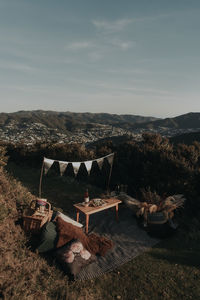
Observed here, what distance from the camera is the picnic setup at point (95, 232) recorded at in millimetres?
5145

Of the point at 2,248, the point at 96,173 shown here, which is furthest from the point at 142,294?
the point at 96,173

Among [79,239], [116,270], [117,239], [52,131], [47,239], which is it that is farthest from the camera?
[52,131]

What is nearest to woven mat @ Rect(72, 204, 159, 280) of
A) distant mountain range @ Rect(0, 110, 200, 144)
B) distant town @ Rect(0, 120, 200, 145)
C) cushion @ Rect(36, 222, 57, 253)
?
cushion @ Rect(36, 222, 57, 253)

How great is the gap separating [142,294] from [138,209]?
3.71 metres

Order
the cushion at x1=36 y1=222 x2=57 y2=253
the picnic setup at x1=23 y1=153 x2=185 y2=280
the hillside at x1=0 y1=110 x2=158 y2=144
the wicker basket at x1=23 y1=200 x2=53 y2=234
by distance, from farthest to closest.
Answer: the hillside at x1=0 y1=110 x2=158 y2=144 < the wicker basket at x1=23 y1=200 x2=53 y2=234 < the cushion at x1=36 y1=222 x2=57 y2=253 < the picnic setup at x1=23 y1=153 x2=185 y2=280

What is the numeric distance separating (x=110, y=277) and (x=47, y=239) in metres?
1.91

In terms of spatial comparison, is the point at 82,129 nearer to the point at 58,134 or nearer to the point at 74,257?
the point at 58,134

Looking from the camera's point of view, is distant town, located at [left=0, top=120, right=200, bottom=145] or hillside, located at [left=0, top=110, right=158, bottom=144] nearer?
distant town, located at [left=0, top=120, right=200, bottom=145]

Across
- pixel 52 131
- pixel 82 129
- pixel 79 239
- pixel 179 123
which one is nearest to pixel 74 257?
pixel 79 239

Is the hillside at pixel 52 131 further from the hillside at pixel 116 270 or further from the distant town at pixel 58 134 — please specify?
the hillside at pixel 116 270

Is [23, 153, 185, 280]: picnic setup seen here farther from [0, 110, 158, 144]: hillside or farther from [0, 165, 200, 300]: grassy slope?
[0, 110, 158, 144]: hillside

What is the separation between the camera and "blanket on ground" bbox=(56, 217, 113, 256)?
18.3 ft

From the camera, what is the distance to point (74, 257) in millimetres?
5035

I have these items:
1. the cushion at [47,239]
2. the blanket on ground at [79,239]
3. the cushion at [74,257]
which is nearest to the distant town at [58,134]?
the blanket on ground at [79,239]
